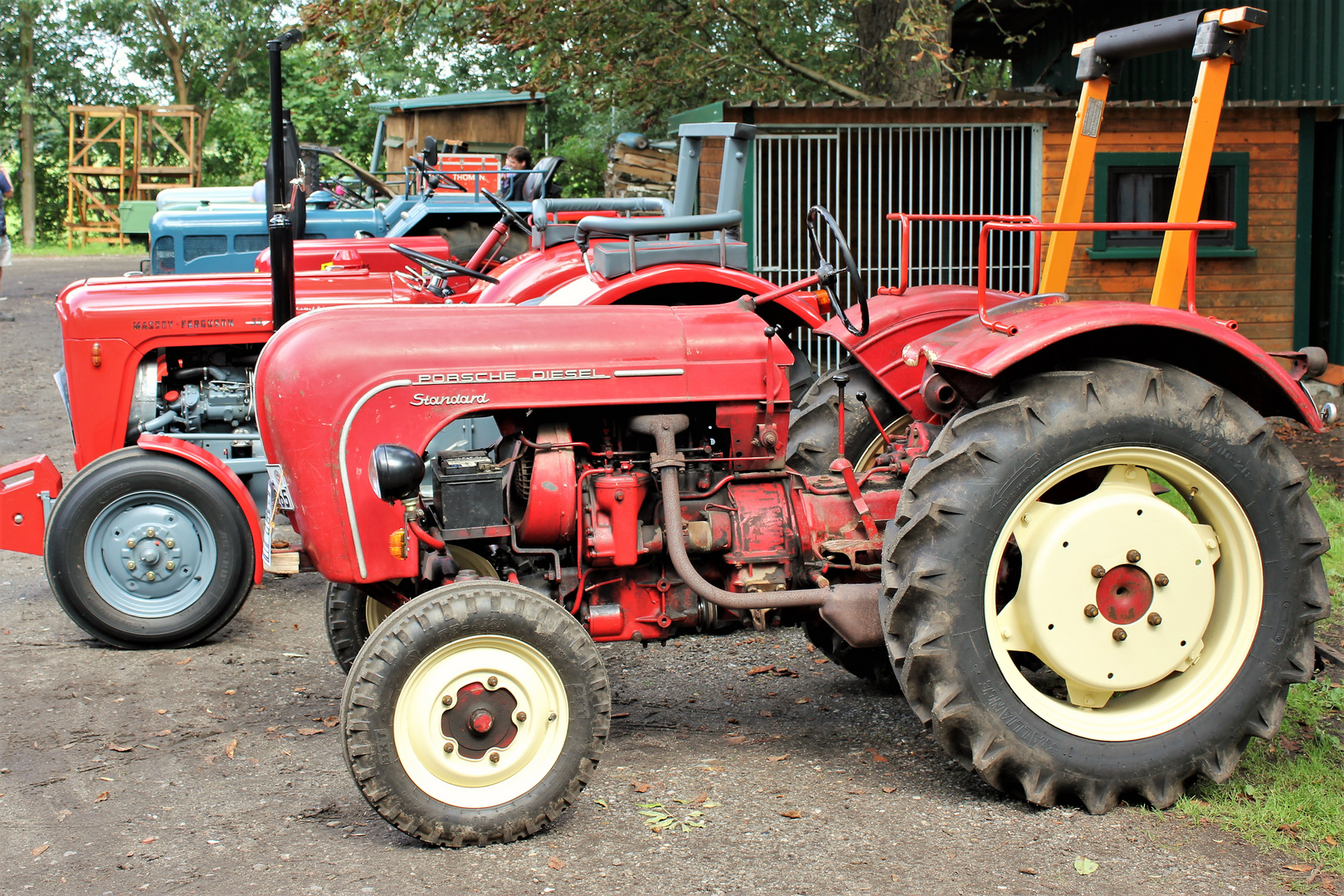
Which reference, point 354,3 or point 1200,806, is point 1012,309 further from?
point 354,3

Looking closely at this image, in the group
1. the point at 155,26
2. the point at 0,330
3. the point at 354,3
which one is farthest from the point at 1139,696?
the point at 155,26

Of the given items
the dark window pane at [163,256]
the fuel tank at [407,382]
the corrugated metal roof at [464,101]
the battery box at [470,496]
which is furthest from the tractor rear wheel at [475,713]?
the corrugated metal roof at [464,101]

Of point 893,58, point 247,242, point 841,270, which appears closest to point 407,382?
point 841,270

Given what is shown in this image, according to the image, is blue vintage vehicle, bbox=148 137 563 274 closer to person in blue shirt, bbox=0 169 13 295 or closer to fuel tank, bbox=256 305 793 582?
person in blue shirt, bbox=0 169 13 295

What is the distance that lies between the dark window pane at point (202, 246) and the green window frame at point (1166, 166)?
262 inches

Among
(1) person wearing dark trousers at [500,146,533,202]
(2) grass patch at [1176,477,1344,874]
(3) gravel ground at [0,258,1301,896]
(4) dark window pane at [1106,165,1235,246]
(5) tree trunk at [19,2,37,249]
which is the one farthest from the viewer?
(5) tree trunk at [19,2,37,249]

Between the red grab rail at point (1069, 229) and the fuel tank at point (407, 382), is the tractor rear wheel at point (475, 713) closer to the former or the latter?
the fuel tank at point (407, 382)

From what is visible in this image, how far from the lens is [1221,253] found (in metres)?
9.63

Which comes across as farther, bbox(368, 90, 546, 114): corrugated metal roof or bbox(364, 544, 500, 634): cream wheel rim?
bbox(368, 90, 546, 114): corrugated metal roof

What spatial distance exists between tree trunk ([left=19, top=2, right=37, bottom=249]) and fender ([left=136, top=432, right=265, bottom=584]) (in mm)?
24126

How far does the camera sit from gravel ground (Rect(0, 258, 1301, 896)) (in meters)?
2.90

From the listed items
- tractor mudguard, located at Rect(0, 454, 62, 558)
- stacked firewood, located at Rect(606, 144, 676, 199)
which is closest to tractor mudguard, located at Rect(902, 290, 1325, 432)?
tractor mudguard, located at Rect(0, 454, 62, 558)

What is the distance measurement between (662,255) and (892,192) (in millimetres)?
5497

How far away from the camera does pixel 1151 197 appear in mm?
9891
